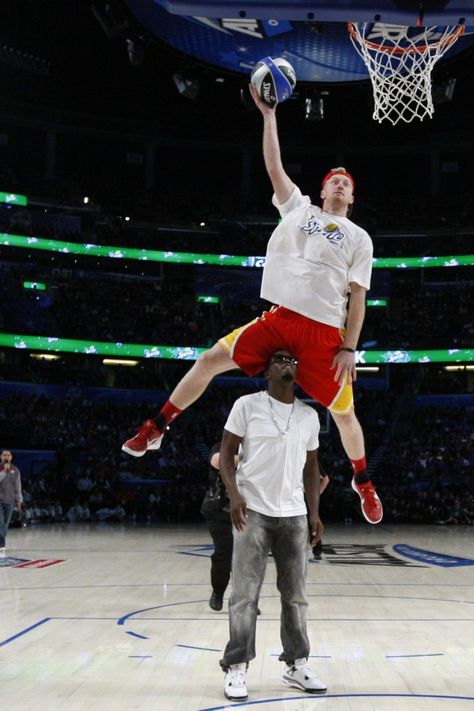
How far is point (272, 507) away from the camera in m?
5.51

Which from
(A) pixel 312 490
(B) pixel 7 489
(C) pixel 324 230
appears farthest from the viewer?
(B) pixel 7 489

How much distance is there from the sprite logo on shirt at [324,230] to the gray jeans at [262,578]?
1.90 metres

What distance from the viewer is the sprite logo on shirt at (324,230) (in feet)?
18.4

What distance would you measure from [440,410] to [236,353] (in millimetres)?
29212

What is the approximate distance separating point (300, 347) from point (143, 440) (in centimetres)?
132

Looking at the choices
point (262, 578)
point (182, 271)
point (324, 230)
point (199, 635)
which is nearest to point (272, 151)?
point (324, 230)

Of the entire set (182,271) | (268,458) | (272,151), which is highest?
(182,271)

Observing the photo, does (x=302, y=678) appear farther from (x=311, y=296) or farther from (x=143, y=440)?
(x=311, y=296)

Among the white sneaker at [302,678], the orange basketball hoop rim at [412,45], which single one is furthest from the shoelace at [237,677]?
the orange basketball hoop rim at [412,45]

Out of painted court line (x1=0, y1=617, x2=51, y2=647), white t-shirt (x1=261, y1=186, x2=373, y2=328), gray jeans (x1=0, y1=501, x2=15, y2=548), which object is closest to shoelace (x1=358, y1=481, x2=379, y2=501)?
white t-shirt (x1=261, y1=186, x2=373, y2=328)

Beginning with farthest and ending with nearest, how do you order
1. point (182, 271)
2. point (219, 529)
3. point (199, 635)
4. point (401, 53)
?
point (182, 271), point (401, 53), point (219, 529), point (199, 635)

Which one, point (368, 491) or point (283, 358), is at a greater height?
point (283, 358)

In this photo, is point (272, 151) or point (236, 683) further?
point (272, 151)

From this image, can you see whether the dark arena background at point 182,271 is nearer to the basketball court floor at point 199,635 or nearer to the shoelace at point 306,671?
the basketball court floor at point 199,635
